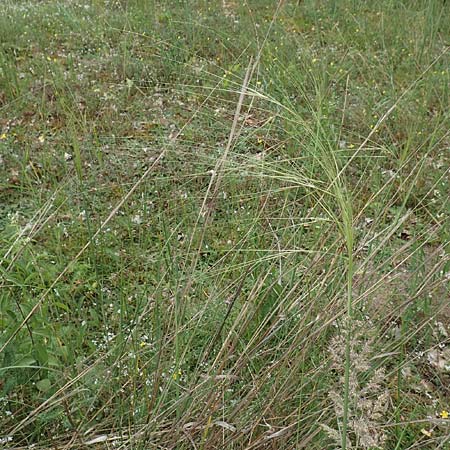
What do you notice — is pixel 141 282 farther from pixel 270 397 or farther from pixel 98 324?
pixel 270 397

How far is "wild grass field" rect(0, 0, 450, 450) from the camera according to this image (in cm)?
190

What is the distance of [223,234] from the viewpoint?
3.37 metres

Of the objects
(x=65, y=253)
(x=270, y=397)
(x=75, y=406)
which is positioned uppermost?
(x=270, y=397)

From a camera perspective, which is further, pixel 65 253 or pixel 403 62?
pixel 403 62

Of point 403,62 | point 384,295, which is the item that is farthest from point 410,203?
point 403,62

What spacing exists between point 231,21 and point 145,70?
159cm

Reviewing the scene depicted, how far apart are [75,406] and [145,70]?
3.82 m

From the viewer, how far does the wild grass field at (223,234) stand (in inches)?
75.0

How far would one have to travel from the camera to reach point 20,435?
217cm

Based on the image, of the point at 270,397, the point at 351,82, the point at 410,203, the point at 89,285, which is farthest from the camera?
the point at 351,82

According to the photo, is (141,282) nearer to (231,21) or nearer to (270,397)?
(270,397)

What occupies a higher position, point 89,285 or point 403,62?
point 403,62

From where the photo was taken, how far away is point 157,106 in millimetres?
5012

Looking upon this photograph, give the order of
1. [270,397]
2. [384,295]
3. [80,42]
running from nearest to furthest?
1. [270,397]
2. [384,295]
3. [80,42]
